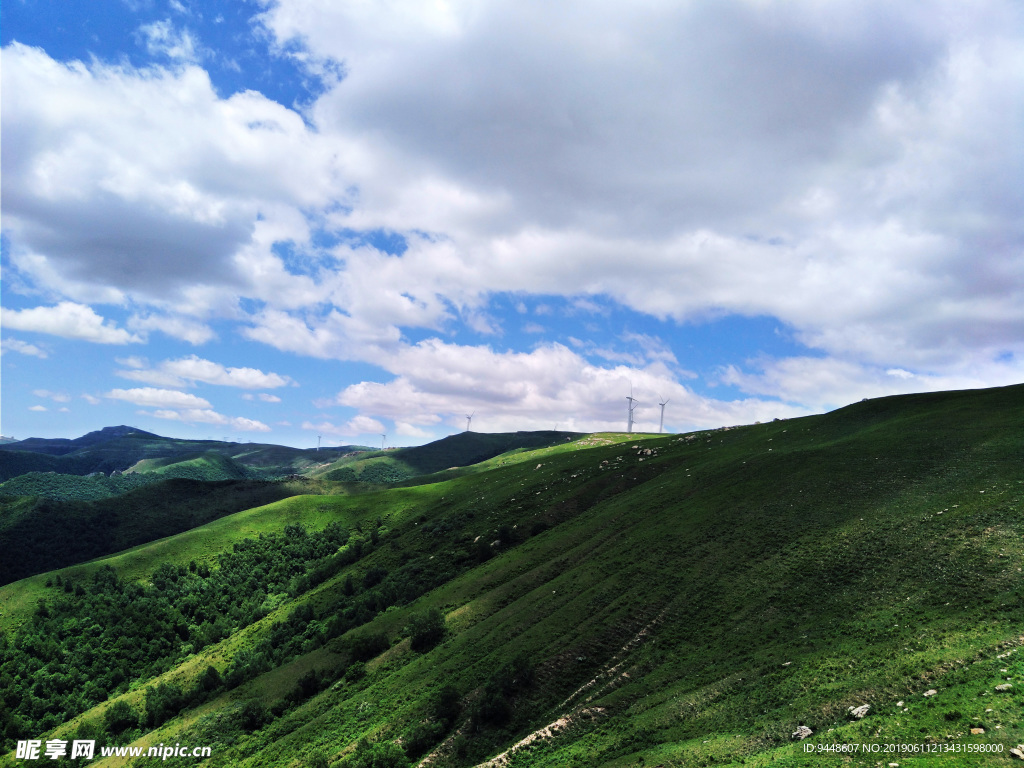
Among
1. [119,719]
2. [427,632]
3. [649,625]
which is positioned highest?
[649,625]

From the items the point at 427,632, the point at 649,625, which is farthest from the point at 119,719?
the point at 649,625

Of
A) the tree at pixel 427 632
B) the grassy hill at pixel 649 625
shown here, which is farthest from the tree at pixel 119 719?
the tree at pixel 427 632

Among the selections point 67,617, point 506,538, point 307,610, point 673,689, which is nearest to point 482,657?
point 673,689

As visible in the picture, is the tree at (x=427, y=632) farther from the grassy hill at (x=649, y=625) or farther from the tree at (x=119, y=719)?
the tree at (x=119, y=719)

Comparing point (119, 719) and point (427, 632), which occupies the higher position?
point (427, 632)

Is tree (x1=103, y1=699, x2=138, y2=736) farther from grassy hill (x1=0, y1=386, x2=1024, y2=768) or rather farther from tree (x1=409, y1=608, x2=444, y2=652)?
tree (x1=409, y1=608, x2=444, y2=652)

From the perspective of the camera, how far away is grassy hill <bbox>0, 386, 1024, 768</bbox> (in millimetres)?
48094

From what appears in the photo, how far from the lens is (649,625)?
7506 cm

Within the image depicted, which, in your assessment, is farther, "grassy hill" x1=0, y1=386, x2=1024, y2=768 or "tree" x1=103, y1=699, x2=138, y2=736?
"tree" x1=103, y1=699, x2=138, y2=736

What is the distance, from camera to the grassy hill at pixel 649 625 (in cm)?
4809

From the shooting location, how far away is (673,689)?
60.1 metres

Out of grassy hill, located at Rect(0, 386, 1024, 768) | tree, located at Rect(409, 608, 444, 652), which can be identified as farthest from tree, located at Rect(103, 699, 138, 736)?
tree, located at Rect(409, 608, 444, 652)

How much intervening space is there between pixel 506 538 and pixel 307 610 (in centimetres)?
5482

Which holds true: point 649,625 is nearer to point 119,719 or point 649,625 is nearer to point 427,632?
point 427,632
